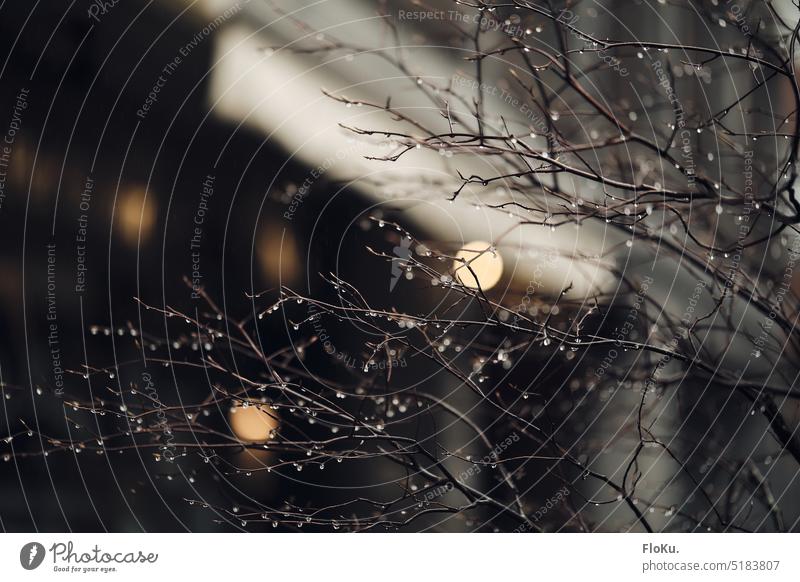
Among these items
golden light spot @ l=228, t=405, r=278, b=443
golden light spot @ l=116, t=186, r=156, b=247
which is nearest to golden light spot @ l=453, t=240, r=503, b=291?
golden light spot @ l=228, t=405, r=278, b=443

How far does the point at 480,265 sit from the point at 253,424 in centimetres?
48

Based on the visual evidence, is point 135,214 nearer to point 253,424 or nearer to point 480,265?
point 253,424

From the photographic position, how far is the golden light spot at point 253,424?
109cm

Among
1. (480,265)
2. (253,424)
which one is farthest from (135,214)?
(480,265)

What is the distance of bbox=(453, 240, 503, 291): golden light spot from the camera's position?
3.60 feet

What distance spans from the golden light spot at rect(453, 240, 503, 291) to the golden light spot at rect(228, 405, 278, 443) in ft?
1.36

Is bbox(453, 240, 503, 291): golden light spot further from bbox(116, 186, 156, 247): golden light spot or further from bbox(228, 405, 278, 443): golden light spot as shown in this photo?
bbox(116, 186, 156, 247): golden light spot

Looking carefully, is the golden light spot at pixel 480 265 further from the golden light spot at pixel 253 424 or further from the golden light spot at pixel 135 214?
the golden light spot at pixel 135 214

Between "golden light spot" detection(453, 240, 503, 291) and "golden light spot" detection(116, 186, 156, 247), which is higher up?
"golden light spot" detection(116, 186, 156, 247)

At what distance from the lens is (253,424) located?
1.09m

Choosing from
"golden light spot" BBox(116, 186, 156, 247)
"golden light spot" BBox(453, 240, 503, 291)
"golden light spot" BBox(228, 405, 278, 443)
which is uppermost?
"golden light spot" BBox(116, 186, 156, 247)

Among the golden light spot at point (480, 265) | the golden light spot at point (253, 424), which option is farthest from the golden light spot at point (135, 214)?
the golden light spot at point (480, 265)

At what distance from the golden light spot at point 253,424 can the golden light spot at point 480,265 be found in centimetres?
41
